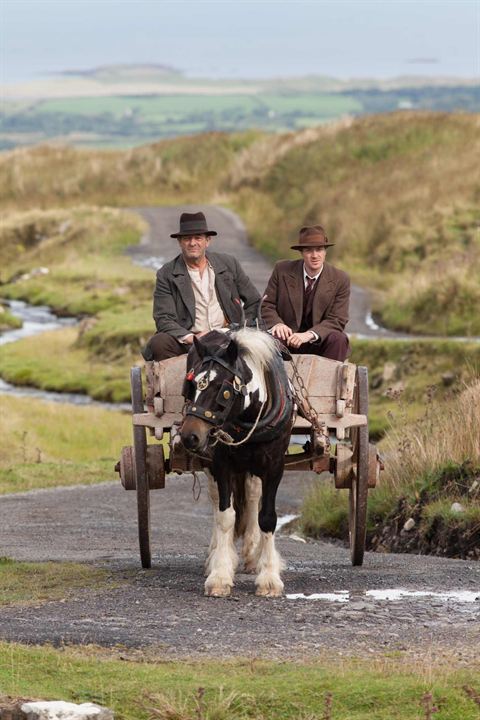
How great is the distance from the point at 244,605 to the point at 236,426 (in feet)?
3.96

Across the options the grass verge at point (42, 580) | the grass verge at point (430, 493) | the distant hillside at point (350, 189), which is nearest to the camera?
the grass verge at point (42, 580)

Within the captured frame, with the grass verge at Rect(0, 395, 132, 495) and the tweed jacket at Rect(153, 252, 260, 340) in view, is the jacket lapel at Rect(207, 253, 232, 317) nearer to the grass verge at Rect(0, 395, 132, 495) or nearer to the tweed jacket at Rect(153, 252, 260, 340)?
the tweed jacket at Rect(153, 252, 260, 340)

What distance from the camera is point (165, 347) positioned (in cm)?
1159

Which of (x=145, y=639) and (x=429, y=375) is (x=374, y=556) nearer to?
(x=145, y=639)

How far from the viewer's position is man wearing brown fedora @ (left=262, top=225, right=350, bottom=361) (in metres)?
12.0

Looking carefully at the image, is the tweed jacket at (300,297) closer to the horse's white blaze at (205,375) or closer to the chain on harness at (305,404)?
the chain on harness at (305,404)

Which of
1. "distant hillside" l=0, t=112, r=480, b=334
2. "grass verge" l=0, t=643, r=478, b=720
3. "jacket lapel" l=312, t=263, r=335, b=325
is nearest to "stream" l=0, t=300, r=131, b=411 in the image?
"distant hillside" l=0, t=112, r=480, b=334

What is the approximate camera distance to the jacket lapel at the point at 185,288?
11797 millimetres

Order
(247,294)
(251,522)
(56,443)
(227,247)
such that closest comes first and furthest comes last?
(251,522) → (247,294) → (56,443) → (227,247)

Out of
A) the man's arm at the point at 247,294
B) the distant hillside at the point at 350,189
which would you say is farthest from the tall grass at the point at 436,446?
the distant hillside at the point at 350,189

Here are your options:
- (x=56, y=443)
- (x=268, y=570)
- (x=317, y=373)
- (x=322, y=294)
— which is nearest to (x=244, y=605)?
(x=268, y=570)

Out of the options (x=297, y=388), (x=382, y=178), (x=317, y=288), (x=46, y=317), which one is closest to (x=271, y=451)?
(x=297, y=388)

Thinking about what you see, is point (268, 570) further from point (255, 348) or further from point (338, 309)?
point (338, 309)

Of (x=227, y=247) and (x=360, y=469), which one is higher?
(x=360, y=469)
